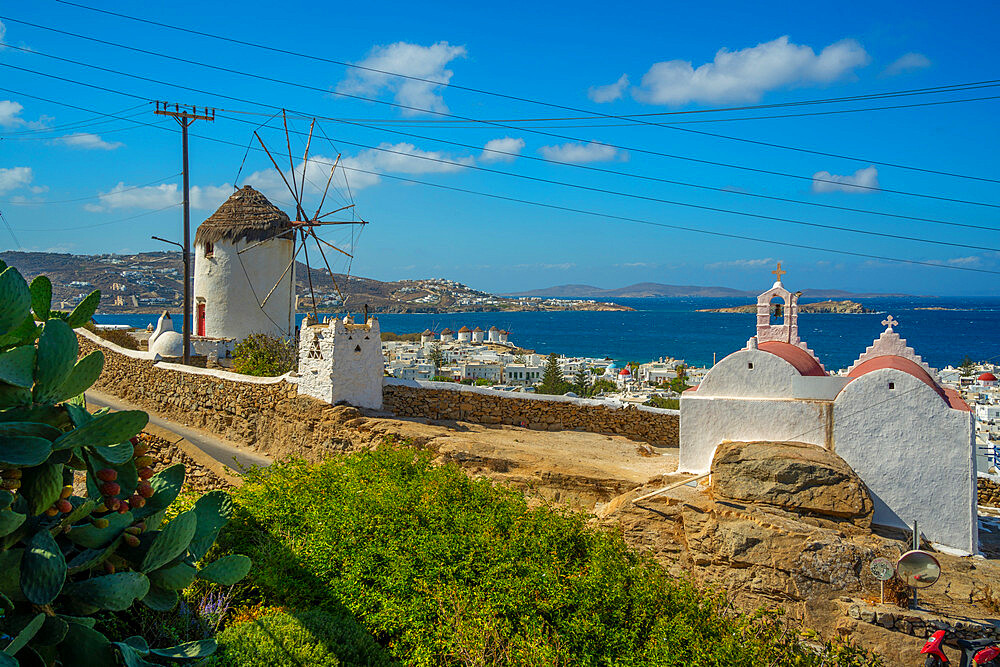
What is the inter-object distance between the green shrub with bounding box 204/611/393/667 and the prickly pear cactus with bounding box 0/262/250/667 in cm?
64

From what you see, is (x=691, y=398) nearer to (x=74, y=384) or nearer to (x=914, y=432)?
(x=914, y=432)

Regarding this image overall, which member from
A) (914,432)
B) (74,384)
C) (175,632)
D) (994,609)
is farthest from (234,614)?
(914,432)

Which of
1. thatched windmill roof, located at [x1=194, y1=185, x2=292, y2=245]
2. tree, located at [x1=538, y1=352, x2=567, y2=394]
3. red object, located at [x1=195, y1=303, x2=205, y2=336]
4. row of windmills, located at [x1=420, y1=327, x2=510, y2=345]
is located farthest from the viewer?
row of windmills, located at [x1=420, y1=327, x2=510, y2=345]

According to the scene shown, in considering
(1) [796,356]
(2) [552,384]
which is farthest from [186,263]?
(2) [552,384]

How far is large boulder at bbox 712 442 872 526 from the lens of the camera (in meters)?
9.27

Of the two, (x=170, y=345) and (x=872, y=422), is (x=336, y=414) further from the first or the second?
(x=170, y=345)

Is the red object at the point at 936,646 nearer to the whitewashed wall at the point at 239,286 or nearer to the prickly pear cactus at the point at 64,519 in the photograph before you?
the prickly pear cactus at the point at 64,519

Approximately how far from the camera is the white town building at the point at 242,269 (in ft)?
80.5

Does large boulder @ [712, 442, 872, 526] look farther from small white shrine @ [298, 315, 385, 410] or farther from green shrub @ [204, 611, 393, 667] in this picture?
small white shrine @ [298, 315, 385, 410]

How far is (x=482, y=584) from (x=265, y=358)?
47.5ft

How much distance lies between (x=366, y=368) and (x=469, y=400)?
2.46 m

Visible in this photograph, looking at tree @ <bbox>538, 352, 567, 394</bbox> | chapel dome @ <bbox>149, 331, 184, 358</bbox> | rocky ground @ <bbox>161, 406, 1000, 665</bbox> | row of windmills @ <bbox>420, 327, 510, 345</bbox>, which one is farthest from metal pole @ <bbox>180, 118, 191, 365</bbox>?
row of windmills @ <bbox>420, 327, 510, 345</bbox>

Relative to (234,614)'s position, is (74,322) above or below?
above

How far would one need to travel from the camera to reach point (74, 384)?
4449 millimetres
